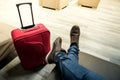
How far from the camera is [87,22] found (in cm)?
250

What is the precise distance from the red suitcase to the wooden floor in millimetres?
542

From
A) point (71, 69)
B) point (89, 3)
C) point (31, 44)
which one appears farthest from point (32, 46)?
Answer: point (89, 3)

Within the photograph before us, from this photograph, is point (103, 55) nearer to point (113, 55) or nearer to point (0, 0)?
point (113, 55)

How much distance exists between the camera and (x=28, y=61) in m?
1.34

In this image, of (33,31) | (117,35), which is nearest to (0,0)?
(33,31)

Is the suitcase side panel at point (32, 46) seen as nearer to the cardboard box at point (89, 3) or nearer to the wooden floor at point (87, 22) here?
the wooden floor at point (87, 22)

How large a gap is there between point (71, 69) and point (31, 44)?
0.46 metres

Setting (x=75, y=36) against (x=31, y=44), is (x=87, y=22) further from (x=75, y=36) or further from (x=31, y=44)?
(x=31, y=44)

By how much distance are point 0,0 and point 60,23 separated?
1.74 metres

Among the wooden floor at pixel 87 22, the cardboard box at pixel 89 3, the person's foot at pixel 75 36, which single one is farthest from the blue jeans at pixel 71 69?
the cardboard box at pixel 89 3

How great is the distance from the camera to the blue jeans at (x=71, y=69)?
0.93 m

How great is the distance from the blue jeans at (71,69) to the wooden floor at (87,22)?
700 millimetres

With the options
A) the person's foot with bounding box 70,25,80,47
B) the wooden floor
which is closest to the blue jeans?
the person's foot with bounding box 70,25,80,47

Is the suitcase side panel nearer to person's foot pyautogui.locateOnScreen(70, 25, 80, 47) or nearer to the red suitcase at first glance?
the red suitcase
